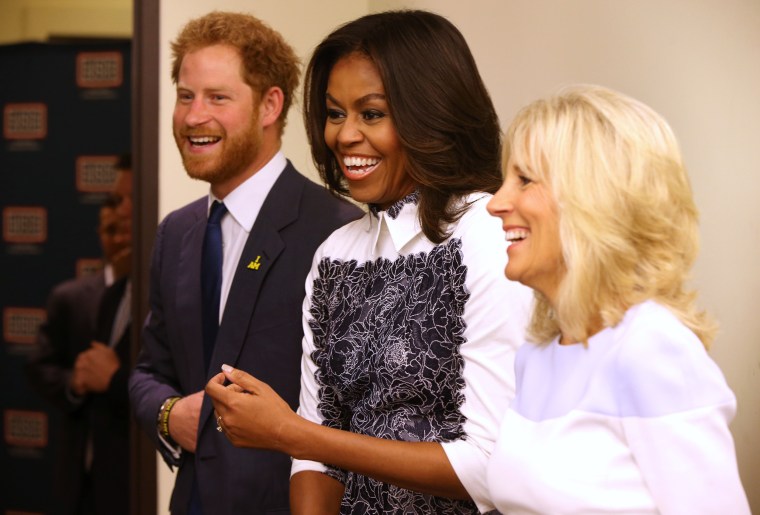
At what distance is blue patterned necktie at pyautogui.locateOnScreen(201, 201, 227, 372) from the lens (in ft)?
8.07

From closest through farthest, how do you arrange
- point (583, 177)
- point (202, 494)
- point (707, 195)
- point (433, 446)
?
point (583, 177)
point (433, 446)
point (202, 494)
point (707, 195)

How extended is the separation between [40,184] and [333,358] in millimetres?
2412

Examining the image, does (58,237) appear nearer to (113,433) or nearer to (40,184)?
(40,184)

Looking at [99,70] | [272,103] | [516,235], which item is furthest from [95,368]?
[516,235]

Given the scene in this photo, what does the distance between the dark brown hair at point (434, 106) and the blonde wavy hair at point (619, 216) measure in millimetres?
510

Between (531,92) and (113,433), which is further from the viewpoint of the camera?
(113,433)

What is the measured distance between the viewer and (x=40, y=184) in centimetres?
396

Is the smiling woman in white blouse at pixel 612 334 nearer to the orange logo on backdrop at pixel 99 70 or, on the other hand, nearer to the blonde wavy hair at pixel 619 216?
the blonde wavy hair at pixel 619 216

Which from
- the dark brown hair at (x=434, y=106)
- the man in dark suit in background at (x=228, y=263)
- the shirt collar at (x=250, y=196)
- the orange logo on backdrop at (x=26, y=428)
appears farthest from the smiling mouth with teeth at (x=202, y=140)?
the orange logo on backdrop at (x=26, y=428)

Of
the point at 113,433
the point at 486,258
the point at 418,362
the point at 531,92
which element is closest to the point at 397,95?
the point at 486,258

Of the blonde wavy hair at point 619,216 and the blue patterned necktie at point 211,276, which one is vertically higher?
the blonde wavy hair at point 619,216

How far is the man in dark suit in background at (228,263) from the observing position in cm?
235

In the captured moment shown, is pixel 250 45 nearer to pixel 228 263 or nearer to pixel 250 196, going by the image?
pixel 250 196

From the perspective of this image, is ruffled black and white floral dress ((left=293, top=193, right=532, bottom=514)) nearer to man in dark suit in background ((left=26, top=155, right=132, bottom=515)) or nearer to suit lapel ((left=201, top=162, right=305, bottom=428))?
suit lapel ((left=201, top=162, right=305, bottom=428))
